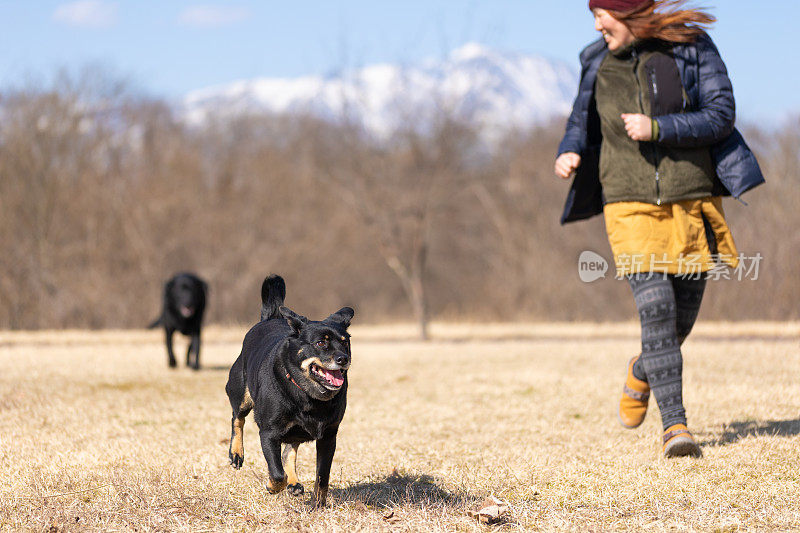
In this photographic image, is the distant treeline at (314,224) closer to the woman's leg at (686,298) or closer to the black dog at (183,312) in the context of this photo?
the black dog at (183,312)

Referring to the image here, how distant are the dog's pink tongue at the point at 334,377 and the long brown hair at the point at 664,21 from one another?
283 cm

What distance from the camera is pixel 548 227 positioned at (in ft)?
77.8

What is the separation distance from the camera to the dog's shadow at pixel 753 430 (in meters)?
5.25

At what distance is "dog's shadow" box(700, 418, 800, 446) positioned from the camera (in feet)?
17.2

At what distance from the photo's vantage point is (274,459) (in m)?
3.62

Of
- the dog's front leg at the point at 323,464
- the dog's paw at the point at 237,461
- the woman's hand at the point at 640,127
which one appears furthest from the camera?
the woman's hand at the point at 640,127

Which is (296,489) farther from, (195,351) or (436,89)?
(436,89)

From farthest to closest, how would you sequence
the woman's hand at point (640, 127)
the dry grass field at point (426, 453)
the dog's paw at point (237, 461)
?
the woman's hand at point (640, 127) → the dog's paw at point (237, 461) → the dry grass field at point (426, 453)

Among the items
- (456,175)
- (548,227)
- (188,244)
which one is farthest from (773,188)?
(188,244)

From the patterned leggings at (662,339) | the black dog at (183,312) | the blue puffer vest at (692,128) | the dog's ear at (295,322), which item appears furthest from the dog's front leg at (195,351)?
the dog's ear at (295,322)

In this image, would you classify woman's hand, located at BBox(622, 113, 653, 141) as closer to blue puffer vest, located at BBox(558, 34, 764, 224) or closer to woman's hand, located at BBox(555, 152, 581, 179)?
blue puffer vest, located at BBox(558, 34, 764, 224)

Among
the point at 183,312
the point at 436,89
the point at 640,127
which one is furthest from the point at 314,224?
the point at 640,127

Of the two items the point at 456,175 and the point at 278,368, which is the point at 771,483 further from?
the point at 456,175

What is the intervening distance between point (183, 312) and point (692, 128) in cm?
749
